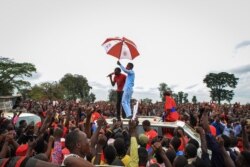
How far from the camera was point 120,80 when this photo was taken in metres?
9.70

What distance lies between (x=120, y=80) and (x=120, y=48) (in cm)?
95

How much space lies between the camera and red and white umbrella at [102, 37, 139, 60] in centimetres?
957

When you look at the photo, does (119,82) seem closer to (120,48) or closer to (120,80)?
(120,80)

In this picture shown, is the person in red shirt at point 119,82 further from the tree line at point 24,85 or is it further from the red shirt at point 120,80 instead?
the tree line at point 24,85

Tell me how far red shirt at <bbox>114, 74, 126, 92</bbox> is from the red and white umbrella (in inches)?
22.7

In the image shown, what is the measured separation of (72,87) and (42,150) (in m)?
75.8

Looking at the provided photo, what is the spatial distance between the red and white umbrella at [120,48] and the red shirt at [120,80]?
58 cm

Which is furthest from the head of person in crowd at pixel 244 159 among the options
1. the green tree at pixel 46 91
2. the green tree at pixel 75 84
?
the green tree at pixel 75 84

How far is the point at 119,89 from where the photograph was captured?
9.77 metres

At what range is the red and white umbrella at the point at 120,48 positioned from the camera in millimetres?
9570

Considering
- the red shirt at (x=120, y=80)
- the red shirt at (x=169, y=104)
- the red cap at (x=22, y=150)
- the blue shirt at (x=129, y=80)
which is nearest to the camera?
the red cap at (x=22, y=150)

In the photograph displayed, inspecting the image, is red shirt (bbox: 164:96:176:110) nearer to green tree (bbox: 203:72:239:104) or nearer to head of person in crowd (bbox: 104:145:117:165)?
head of person in crowd (bbox: 104:145:117:165)

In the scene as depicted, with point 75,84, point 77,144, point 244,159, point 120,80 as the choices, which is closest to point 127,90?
point 120,80

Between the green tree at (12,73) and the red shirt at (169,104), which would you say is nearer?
the red shirt at (169,104)
